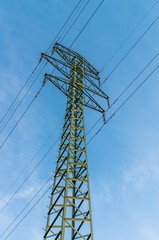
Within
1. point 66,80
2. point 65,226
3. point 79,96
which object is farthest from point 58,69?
point 65,226

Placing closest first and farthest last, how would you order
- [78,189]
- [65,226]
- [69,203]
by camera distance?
[65,226], [69,203], [78,189]

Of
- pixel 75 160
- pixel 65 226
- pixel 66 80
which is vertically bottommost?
pixel 65 226

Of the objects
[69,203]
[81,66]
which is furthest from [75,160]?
[81,66]

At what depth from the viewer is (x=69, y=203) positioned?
32.5ft

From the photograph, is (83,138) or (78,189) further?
(83,138)

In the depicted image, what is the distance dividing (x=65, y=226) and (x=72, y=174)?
104 inches

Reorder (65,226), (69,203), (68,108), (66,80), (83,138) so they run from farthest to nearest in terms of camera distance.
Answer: (66,80)
(68,108)
(83,138)
(69,203)
(65,226)

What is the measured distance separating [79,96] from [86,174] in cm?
524

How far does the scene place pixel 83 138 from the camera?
502 inches

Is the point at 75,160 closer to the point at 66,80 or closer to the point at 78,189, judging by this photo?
the point at 78,189

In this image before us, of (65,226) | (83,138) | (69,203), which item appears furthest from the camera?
(83,138)

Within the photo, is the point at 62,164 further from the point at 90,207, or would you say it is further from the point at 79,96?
the point at 79,96

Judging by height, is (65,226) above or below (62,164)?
below

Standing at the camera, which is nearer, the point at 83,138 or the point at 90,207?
the point at 90,207
